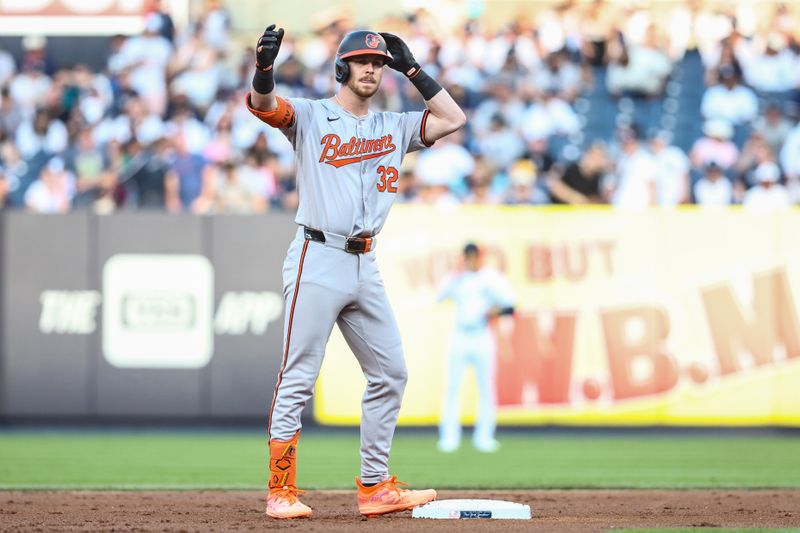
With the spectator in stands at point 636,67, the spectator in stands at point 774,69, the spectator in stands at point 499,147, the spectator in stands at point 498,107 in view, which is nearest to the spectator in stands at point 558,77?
the spectator in stands at point 498,107

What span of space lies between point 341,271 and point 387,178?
537mm

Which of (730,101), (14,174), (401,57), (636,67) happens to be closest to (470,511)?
(401,57)

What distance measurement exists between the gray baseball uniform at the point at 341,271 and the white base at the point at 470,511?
0.29 m

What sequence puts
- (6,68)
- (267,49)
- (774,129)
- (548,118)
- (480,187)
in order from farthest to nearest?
(6,68), (548,118), (774,129), (480,187), (267,49)

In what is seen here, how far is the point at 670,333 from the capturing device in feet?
47.8

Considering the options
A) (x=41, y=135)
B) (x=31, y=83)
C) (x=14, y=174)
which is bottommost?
(x=14, y=174)

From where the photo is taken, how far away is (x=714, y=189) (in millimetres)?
14852

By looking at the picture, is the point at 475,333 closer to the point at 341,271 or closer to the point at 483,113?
the point at 483,113

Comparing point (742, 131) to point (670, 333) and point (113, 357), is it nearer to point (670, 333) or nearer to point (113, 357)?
point (670, 333)

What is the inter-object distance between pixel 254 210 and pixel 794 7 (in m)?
8.24

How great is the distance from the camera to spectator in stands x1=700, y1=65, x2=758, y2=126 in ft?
52.9

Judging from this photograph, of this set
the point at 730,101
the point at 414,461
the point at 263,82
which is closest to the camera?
the point at 263,82

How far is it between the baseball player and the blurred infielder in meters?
6.76

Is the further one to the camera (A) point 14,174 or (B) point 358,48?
(A) point 14,174
